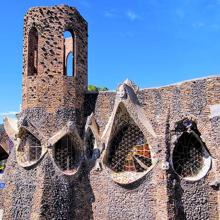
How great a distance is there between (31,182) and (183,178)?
185 inches

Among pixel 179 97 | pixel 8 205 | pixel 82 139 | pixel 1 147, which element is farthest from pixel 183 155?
pixel 1 147

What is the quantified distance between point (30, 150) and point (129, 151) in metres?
3.24

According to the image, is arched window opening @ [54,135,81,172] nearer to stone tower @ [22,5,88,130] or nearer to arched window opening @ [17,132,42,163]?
arched window opening @ [17,132,42,163]

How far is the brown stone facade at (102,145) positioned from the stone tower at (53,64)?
1.3 inches

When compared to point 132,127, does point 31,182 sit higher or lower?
lower

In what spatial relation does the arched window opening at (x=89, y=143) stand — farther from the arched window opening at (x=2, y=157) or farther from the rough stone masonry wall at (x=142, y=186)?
the arched window opening at (x=2, y=157)

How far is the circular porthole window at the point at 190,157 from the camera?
1191 cm

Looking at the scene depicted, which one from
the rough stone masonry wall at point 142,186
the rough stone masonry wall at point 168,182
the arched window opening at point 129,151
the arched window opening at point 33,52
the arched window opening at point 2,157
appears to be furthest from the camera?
the arched window opening at point 2,157

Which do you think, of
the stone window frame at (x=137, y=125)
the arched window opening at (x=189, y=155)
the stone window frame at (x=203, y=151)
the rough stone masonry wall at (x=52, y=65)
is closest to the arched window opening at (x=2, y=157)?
the rough stone masonry wall at (x=52, y=65)

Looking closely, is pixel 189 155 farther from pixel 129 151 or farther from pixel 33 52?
pixel 33 52

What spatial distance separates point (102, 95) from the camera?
13742 mm

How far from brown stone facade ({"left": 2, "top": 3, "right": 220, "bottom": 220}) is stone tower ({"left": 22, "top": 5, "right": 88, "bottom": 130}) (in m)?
0.03

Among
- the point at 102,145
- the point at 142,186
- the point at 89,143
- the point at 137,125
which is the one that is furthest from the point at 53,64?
the point at 142,186

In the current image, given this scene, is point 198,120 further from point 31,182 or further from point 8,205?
point 8,205
